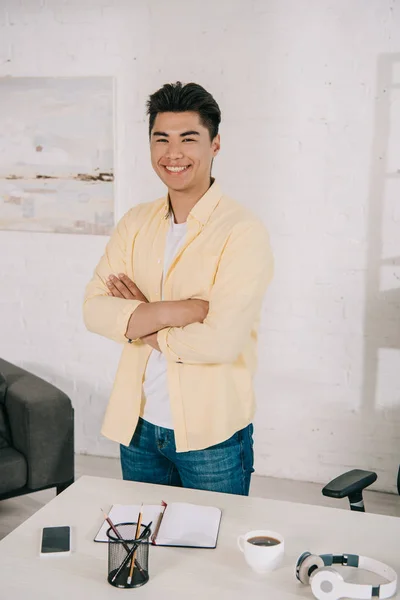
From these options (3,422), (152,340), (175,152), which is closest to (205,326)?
→ (152,340)

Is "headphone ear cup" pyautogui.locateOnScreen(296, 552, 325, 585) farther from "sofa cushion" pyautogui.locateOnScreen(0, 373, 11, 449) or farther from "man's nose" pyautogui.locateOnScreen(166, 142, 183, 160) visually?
"sofa cushion" pyautogui.locateOnScreen(0, 373, 11, 449)

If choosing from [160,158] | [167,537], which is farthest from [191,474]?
[160,158]

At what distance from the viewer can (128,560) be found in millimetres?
1363

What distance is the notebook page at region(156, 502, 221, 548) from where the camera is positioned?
150cm

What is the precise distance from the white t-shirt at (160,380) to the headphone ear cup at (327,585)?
642 mm

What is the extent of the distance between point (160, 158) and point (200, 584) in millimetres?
1083

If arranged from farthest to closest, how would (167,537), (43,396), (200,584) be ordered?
(43,396) → (167,537) → (200,584)

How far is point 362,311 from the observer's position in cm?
332

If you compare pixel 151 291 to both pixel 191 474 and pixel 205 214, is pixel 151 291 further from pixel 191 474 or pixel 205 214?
pixel 191 474

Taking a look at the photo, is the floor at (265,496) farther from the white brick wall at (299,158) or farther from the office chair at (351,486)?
the office chair at (351,486)

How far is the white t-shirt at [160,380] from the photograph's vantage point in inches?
72.7

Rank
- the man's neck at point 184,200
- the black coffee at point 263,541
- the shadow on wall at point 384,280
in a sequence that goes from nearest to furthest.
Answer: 1. the black coffee at point 263,541
2. the man's neck at point 184,200
3. the shadow on wall at point 384,280

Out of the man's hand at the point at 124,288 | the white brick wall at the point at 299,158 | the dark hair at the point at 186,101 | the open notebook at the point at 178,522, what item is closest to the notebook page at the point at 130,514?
the open notebook at the point at 178,522

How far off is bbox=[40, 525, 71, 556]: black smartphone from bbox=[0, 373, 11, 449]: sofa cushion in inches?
60.5
